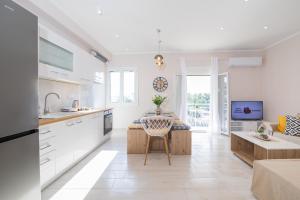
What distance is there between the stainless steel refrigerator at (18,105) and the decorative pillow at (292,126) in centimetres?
444

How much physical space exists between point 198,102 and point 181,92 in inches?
30.4

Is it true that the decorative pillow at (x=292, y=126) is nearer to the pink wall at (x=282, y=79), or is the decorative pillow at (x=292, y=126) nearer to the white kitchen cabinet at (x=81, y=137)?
the pink wall at (x=282, y=79)

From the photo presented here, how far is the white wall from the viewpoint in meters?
5.93

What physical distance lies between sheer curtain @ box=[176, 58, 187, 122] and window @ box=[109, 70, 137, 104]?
5.07ft

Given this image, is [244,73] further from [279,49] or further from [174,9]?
[174,9]

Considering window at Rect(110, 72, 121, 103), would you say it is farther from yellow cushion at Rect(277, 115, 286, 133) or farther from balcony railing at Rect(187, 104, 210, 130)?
yellow cushion at Rect(277, 115, 286, 133)

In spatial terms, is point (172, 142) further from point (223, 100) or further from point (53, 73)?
point (223, 100)

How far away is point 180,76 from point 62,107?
3871mm

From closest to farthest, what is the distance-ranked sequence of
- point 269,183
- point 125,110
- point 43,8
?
point 269,183 < point 43,8 < point 125,110

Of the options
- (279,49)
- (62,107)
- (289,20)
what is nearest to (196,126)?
(279,49)

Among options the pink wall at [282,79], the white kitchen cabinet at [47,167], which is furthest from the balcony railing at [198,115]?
the white kitchen cabinet at [47,167]

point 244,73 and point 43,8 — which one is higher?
point 43,8

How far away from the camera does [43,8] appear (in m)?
2.90

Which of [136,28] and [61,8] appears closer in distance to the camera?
[61,8]
